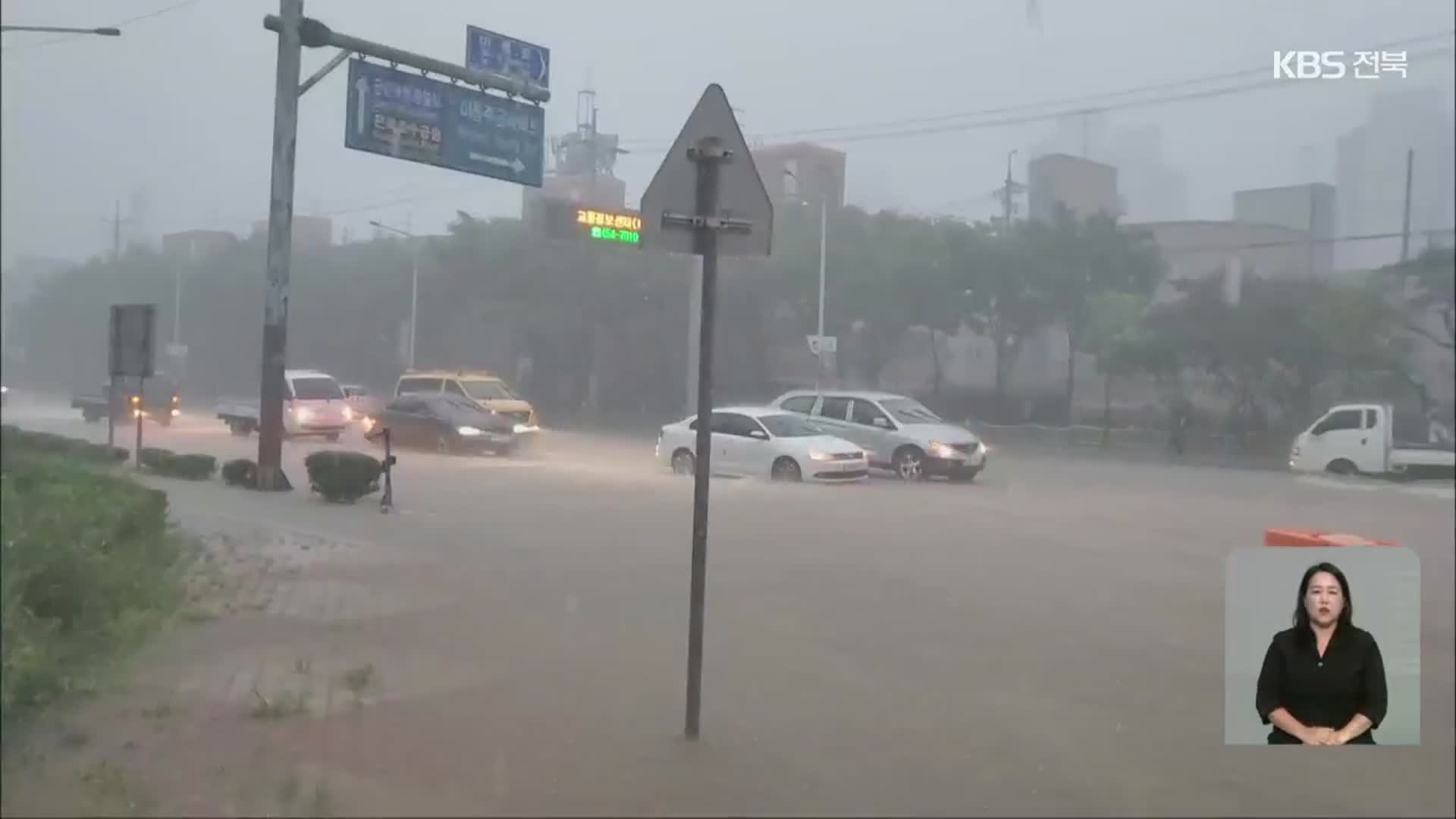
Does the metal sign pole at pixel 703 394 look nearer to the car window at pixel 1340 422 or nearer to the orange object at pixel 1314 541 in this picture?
the orange object at pixel 1314 541

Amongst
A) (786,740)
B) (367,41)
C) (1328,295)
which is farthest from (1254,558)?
(367,41)

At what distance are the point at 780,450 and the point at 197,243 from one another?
608 cm

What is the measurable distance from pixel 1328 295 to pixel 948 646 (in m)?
3.46

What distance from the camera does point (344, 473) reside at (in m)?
10.5

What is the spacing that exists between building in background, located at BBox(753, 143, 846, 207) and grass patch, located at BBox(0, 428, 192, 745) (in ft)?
15.6

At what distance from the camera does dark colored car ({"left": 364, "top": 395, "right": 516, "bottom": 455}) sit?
37.3 ft

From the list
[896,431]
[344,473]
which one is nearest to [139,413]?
[344,473]

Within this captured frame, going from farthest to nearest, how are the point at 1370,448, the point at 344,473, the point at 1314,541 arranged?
the point at 344,473 → the point at 1370,448 → the point at 1314,541

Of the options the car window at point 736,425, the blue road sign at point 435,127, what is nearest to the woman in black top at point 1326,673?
the blue road sign at point 435,127

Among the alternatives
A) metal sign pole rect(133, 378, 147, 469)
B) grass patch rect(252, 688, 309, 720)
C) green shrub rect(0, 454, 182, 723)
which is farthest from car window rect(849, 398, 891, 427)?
grass patch rect(252, 688, 309, 720)

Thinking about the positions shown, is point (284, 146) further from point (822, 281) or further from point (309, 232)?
point (822, 281)

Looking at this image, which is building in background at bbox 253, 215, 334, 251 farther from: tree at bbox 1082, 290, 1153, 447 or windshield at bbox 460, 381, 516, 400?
tree at bbox 1082, 290, 1153, 447

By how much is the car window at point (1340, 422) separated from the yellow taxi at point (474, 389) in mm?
6858

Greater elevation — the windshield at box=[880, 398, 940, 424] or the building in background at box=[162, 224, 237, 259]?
the building in background at box=[162, 224, 237, 259]
